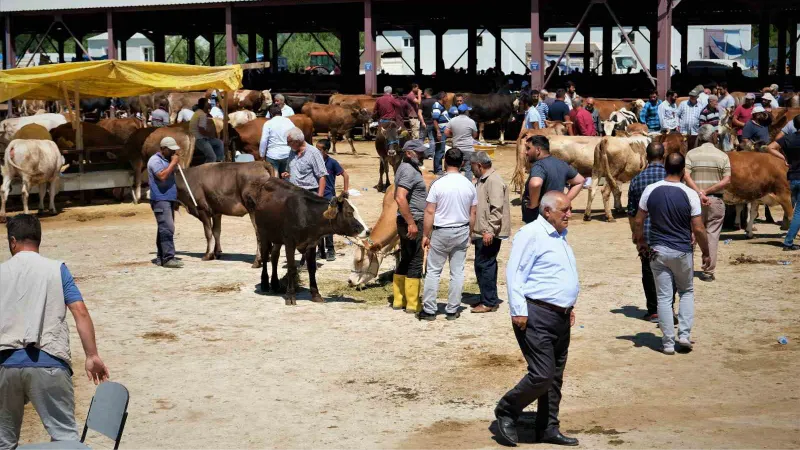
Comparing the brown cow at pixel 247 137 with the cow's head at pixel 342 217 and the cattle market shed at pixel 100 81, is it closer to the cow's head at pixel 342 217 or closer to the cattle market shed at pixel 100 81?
the cattle market shed at pixel 100 81

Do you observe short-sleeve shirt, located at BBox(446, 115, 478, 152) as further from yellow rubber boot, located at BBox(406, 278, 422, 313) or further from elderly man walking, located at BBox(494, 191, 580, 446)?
elderly man walking, located at BBox(494, 191, 580, 446)

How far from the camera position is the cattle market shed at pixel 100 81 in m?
19.7

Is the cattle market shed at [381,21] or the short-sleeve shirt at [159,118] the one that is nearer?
the short-sleeve shirt at [159,118]

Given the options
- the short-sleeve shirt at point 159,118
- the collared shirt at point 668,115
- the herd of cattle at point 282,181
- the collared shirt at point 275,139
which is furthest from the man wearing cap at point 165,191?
the collared shirt at point 668,115

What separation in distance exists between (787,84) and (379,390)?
29.0 metres

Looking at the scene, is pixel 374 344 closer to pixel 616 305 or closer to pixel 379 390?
pixel 379 390

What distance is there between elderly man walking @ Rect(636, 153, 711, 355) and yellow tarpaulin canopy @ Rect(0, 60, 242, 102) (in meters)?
12.7

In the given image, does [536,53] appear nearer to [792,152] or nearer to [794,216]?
[792,152]

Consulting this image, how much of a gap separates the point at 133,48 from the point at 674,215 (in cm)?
8286

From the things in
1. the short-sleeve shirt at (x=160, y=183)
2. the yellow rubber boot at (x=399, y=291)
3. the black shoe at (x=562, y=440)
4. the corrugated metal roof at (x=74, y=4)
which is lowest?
the black shoe at (x=562, y=440)

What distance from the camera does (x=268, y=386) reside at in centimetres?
884

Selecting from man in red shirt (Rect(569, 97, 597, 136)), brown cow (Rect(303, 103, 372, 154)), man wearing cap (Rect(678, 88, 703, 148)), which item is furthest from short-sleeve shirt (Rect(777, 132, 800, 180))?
brown cow (Rect(303, 103, 372, 154))

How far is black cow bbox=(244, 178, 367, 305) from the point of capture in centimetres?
1165

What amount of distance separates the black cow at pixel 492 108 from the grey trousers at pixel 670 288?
21.4m
